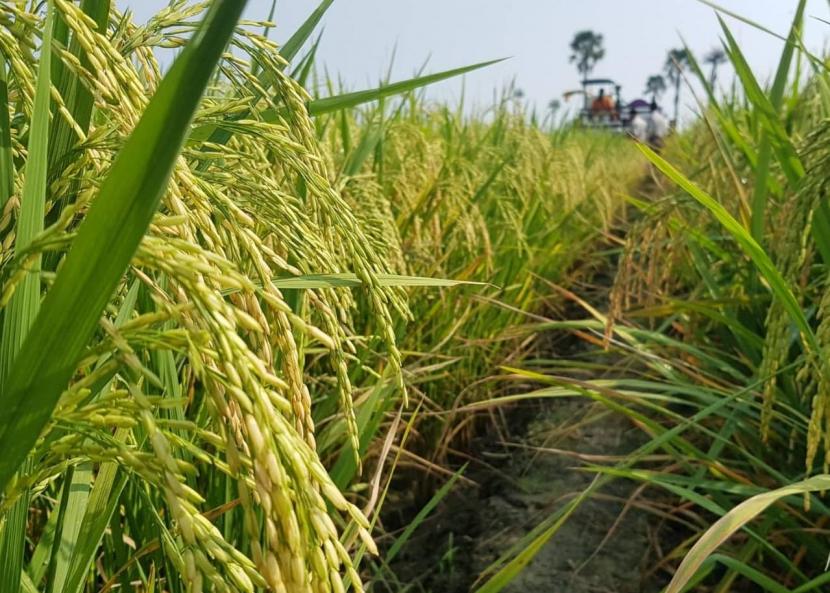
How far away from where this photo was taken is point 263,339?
23.5 inches

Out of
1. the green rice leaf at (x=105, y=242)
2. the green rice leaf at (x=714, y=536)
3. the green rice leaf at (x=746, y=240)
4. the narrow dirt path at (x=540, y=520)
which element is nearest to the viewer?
the green rice leaf at (x=105, y=242)

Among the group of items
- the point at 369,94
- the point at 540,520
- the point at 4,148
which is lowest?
the point at 540,520

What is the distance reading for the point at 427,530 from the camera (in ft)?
7.61

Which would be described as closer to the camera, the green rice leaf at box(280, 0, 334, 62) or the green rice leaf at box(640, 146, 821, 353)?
the green rice leaf at box(280, 0, 334, 62)

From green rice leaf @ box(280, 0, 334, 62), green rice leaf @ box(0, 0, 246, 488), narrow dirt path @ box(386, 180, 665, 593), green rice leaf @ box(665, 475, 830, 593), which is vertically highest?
green rice leaf @ box(280, 0, 334, 62)

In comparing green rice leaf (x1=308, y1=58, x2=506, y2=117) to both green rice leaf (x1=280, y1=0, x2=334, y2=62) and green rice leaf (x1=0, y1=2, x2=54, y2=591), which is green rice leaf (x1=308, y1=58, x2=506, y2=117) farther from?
green rice leaf (x1=0, y1=2, x2=54, y2=591)

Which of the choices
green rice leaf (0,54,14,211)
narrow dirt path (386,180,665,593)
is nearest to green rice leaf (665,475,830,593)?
narrow dirt path (386,180,665,593)

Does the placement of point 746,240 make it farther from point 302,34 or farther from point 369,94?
point 302,34

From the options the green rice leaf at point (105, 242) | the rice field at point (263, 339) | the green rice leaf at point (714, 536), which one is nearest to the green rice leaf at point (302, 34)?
the rice field at point (263, 339)

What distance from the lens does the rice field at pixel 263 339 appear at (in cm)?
48

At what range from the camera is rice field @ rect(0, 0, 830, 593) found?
0.48 m

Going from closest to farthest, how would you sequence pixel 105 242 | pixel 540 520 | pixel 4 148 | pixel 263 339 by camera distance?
pixel 105 242, pixel 263 339, pixel 4 148, pixel 540 520

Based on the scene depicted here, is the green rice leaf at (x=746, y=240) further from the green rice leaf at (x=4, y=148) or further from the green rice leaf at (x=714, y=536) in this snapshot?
the green rice leaf at (x=4, y=148)

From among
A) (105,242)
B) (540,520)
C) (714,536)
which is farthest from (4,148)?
(540,520)
